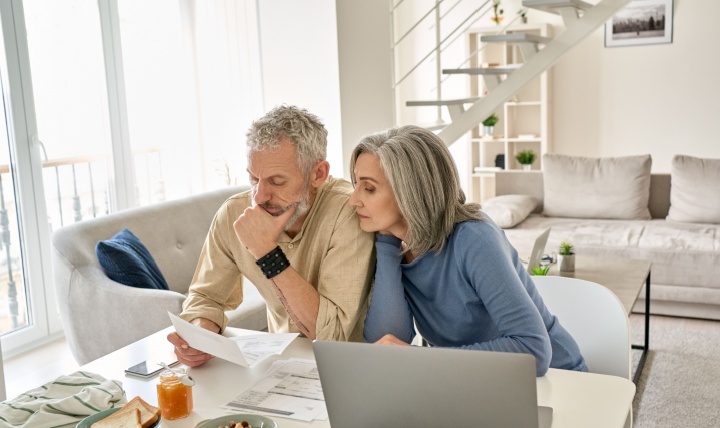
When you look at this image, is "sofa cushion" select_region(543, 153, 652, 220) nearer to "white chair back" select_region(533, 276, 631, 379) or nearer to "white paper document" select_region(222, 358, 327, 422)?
"white chair back" select_region(533, 276, 631, 379)

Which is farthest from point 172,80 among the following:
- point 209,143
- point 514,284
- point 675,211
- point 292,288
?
point 514,284

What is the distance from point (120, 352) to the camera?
1742mm

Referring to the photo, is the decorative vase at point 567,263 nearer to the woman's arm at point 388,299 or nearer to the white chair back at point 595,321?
the white chair back at point 595,321

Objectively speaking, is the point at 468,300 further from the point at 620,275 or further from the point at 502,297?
the point at 620,275

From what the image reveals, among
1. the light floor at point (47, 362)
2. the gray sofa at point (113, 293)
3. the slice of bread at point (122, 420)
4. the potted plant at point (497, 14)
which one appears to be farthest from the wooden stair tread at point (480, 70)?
the slice of bread at point (122, 420)

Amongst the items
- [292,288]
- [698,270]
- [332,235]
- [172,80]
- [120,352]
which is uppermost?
[172,80]

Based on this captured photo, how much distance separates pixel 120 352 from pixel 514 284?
3.10ft

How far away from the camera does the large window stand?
4105mm

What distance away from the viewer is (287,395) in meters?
1.44

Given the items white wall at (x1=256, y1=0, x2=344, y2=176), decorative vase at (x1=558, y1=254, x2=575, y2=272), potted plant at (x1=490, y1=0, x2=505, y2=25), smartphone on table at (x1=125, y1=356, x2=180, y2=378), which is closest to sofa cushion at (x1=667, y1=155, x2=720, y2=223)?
decorative vase at (x1=558, y1=254, x2=575, y2=272)

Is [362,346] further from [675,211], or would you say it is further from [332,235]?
[675,211]

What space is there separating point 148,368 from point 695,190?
13.1 ft

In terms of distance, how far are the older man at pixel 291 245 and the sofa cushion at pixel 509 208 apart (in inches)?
112

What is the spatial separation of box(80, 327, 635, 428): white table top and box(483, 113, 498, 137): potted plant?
5.27m
